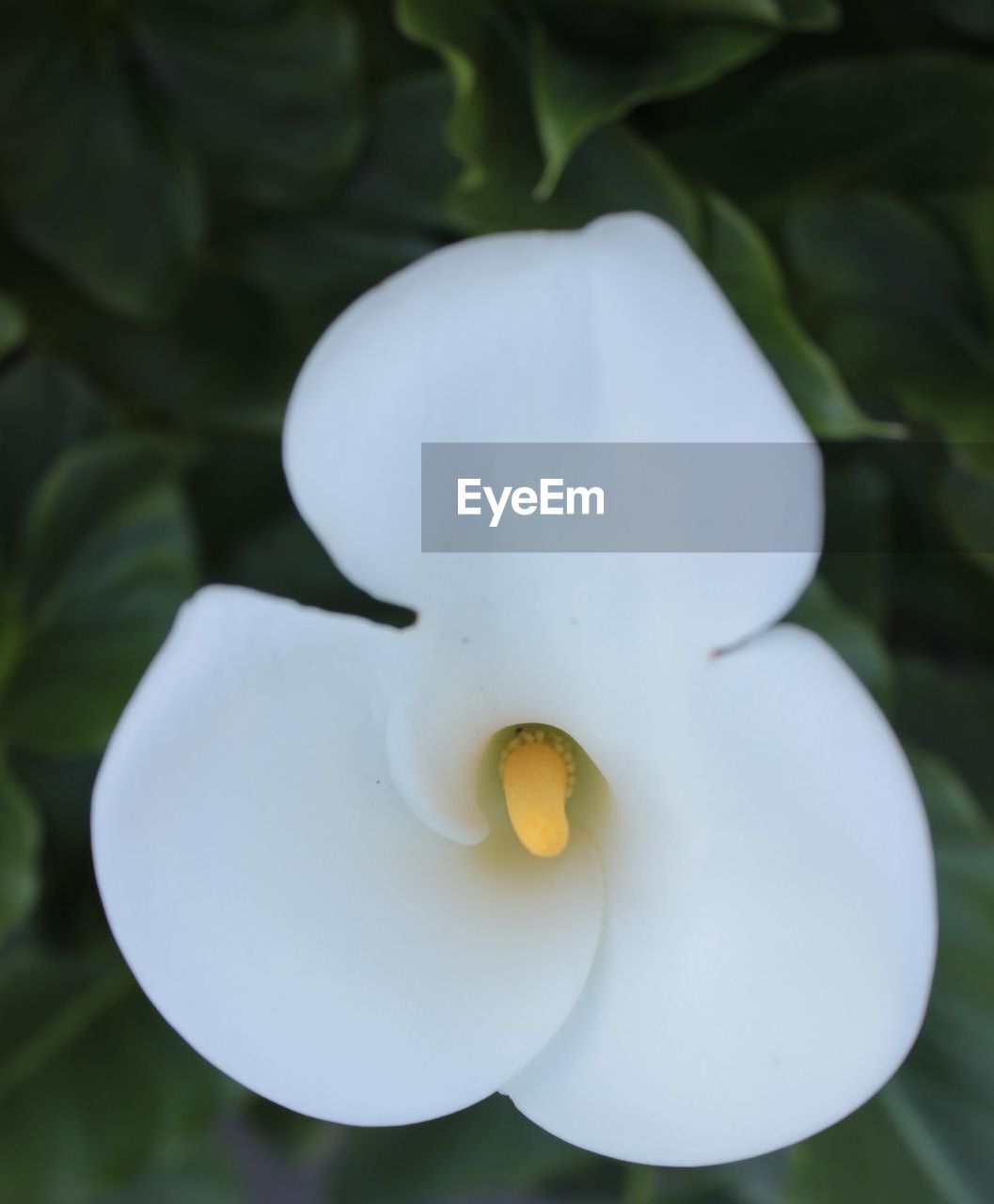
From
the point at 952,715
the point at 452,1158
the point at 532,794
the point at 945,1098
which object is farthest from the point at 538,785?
the point at 452,1158

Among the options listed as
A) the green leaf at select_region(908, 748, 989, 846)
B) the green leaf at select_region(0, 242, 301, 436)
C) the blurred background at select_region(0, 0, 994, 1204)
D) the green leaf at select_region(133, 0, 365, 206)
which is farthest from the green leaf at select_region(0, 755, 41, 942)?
the green leaf at select_region(908, 748, 989, 846)

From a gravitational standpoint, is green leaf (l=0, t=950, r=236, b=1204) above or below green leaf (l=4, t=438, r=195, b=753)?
below

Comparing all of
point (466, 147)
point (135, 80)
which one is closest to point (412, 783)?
point (466, 147)

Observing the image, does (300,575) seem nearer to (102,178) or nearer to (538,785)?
(102,178)

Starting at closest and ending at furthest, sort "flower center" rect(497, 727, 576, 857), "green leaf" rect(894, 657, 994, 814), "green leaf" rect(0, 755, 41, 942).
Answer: "flower center" rect(497, 727, 576, 857) < "green leaf" rect(0, 755, 41, 942) < "green leaf" rect(894, 657, 994, 814)

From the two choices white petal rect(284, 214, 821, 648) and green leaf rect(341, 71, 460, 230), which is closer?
white petal rect(284, 214, 821, 648)

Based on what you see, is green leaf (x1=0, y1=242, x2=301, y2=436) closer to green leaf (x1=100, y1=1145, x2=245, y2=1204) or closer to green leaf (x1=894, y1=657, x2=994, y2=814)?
green leaf (x1=894, y1=657, x2=994, y2=814)

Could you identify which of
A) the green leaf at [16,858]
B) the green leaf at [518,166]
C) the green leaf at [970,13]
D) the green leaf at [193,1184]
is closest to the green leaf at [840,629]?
the green leaf at [518,166]

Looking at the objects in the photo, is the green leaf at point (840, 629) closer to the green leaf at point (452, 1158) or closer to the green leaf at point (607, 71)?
the green leaf at point (607, 71)
